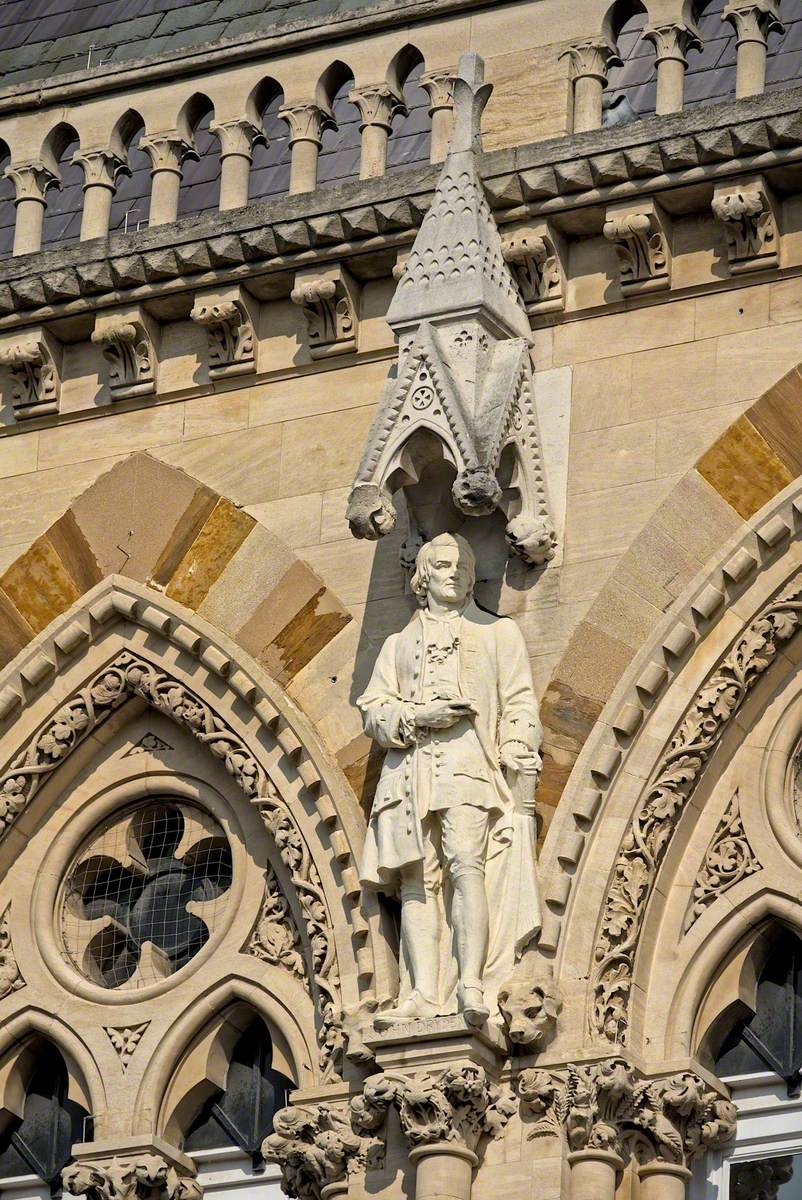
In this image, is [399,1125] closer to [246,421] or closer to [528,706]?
[528,706]

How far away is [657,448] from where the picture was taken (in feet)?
53.5

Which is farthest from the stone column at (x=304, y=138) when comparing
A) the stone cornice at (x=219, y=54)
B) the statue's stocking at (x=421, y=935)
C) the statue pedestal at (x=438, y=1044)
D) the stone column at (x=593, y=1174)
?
the stone column at (x=593, y=1174)

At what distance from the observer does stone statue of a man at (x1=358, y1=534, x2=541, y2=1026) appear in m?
15.4

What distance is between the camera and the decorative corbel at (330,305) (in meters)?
17.1

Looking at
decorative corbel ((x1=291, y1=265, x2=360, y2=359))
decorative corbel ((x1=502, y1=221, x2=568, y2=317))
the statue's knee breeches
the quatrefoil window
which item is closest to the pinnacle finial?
decorative corbel ((x1=502, y1=221, x2=568, y2=317))

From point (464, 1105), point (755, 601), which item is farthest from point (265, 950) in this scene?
point (755, 601)

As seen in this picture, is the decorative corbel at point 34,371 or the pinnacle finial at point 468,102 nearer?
the pinnacle finial at point 468,102

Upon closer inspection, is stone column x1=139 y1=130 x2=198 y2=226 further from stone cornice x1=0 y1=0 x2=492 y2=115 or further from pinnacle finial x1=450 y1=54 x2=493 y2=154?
pinnacle finial x1=450 y1=54 x2=493 y2=154

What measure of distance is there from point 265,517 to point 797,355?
8.75ft

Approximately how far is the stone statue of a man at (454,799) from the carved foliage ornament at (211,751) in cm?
51

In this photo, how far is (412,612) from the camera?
1647 cm

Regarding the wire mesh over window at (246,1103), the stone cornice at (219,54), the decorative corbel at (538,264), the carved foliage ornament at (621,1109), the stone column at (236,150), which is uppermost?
the stone cornice at (219,54)

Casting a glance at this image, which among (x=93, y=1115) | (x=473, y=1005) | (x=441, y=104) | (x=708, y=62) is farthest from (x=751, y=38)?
(x=93, y=1115)

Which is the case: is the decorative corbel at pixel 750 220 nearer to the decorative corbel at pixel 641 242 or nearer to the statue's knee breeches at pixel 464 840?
the decorative corbel at pixel 641 242
